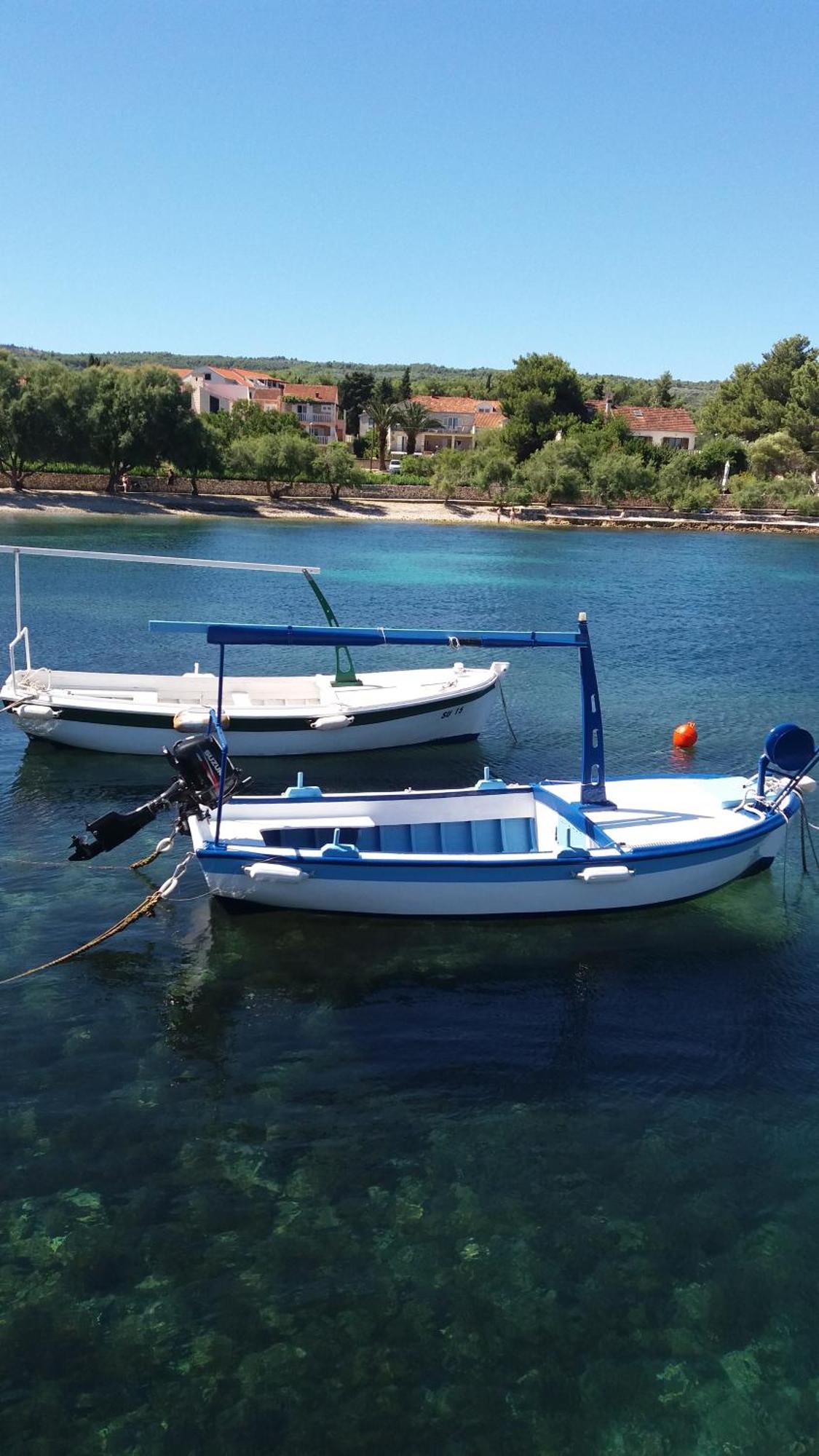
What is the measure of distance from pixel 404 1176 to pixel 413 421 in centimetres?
12515

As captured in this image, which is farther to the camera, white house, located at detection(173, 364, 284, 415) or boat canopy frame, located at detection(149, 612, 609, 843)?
white house, located at detection(173, 364, 284, 415)

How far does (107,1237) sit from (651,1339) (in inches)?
196

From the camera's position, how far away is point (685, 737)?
83.0ft

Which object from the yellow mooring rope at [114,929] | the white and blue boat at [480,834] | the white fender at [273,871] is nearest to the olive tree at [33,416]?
the white and blue boat at [480,834]

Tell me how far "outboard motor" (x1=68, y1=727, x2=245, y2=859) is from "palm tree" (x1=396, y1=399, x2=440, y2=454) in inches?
4634

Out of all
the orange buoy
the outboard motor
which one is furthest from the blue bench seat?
the orange buoy

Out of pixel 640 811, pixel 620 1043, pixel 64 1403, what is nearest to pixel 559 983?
pixel 620 1043

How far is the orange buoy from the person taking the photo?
25.3 meters

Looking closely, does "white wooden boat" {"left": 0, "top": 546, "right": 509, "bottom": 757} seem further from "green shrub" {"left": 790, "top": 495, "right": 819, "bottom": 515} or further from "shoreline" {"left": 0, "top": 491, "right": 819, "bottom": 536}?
"green shrub" {"left": 790, "top": 495, "right": 819, "bottom": 515}

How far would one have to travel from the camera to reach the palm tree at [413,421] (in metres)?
127

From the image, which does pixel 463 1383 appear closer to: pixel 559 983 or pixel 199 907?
pixel 559 983

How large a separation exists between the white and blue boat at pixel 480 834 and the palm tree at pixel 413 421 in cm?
11641

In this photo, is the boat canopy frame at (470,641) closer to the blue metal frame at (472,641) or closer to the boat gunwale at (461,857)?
the blue metal frame at (472,641)

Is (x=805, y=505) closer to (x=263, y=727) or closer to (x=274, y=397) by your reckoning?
(x=274, y=397)
